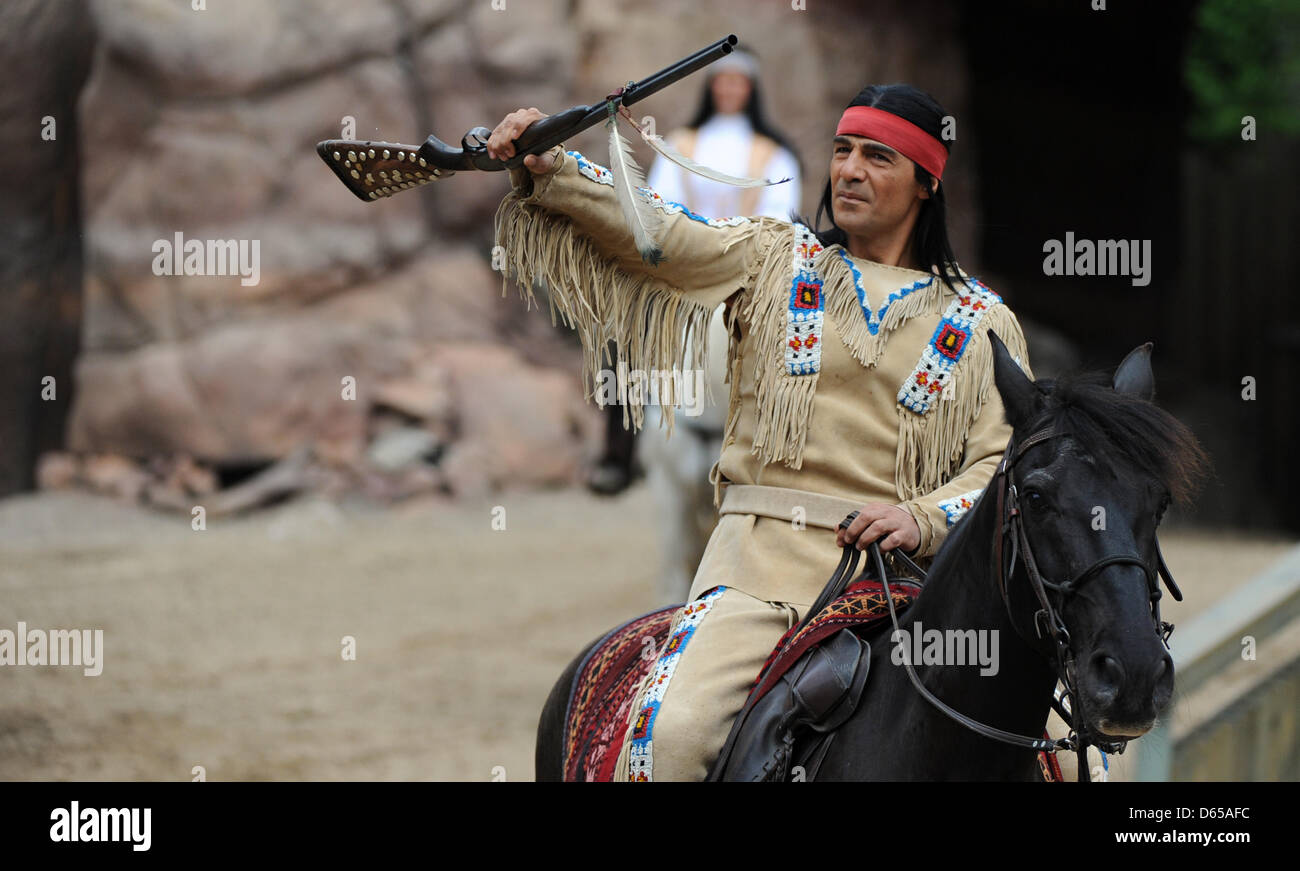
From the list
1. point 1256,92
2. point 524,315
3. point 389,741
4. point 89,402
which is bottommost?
point 389,741

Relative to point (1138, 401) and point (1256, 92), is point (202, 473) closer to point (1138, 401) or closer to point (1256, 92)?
point (1256, 92)

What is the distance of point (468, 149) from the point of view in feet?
8.25

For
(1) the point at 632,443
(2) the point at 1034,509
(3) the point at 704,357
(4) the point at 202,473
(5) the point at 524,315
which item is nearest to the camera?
(2) the point at 1034,509

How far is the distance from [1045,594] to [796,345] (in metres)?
0.81

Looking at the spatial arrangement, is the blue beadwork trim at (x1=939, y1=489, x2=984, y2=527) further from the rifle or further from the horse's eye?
the rifle

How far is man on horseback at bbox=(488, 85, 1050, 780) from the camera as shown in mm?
2551

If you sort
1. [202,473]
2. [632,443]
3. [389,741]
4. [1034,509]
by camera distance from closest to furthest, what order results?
[1034,509] → [389,741] → [632,443] → [202,473]

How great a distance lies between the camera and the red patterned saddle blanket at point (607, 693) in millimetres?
2562

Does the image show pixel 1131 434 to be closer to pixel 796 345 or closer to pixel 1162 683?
pixel 1162 683

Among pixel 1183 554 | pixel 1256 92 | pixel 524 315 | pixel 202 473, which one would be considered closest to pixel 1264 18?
pixel 1256 92

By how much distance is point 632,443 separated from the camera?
6895 mm

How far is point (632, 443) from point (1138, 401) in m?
4.95

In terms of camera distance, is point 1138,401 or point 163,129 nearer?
point 1138,401

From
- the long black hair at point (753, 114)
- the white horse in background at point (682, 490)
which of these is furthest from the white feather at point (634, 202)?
the long black hair at point (753, 114)
